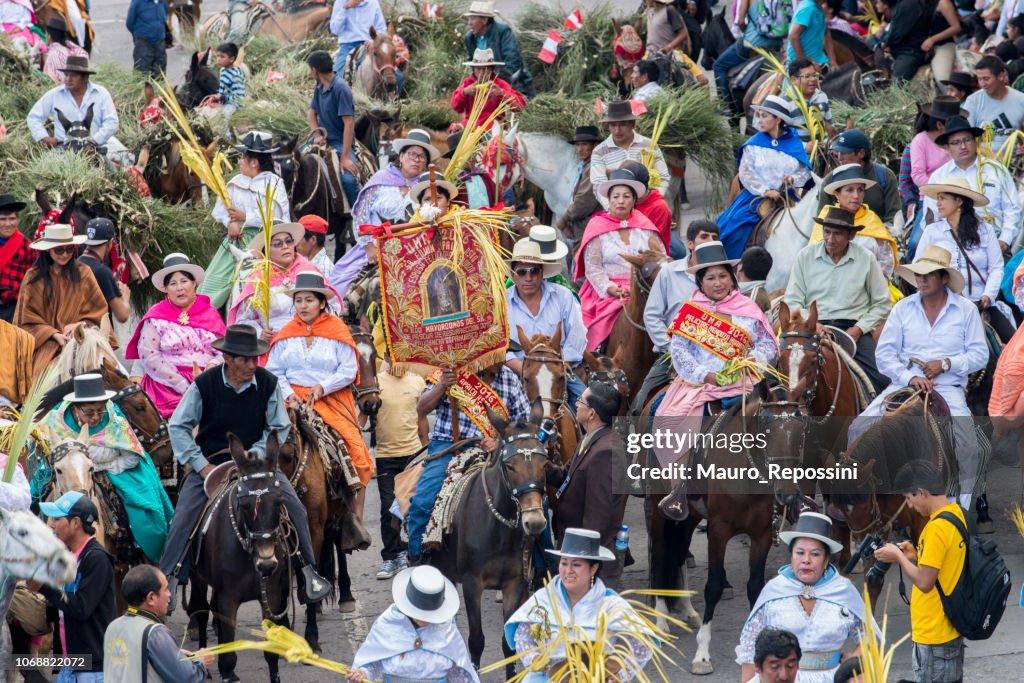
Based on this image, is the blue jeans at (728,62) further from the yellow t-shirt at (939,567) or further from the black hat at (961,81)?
the yellow t-shirt at (939,567)

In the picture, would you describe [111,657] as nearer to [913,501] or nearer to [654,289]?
[913,501]

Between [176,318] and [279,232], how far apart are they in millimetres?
1261

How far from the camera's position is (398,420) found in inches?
549

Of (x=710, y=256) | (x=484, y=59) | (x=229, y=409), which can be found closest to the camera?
(x=229, y=409)

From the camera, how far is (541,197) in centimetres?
1952

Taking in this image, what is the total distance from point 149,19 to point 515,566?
15215mm

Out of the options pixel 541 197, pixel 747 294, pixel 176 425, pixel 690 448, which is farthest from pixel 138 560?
pixel 541 197

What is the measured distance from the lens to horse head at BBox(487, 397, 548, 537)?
10938 millimetres

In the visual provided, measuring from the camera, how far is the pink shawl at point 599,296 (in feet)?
48.1

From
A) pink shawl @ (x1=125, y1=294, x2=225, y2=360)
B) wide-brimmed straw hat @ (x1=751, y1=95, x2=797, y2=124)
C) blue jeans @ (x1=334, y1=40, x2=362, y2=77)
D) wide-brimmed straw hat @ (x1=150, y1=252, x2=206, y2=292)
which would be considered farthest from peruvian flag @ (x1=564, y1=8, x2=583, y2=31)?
pink shawl @ (x1=125, y1=294, x2=225, y2=360)

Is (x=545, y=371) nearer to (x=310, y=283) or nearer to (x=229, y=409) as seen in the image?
(x=310, y=283)

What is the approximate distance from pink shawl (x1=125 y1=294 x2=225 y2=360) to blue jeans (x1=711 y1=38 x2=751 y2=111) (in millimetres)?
9515

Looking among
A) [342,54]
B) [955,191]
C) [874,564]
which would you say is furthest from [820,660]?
[342,54]

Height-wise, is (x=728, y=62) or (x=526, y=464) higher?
(x=728, y=62)
